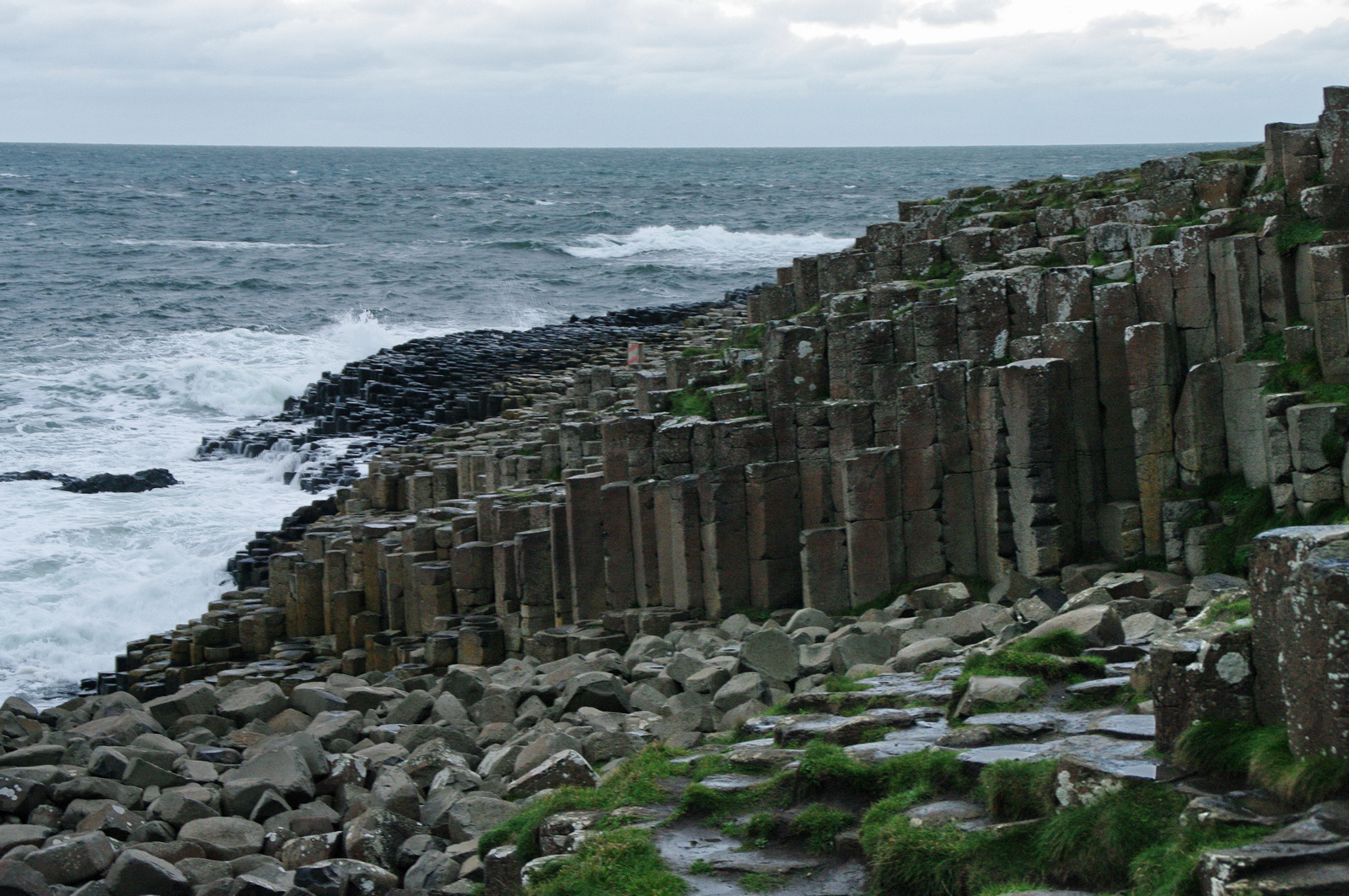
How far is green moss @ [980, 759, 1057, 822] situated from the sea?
15.3 metres

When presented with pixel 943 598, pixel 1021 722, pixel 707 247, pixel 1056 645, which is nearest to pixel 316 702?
pixel 943 598

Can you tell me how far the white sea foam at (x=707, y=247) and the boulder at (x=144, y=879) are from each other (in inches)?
2272

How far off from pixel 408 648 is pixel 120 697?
3.32 meters

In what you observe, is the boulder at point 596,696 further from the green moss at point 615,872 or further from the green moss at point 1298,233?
the green moss at point 1298,233

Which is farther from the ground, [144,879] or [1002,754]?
A: [1002,754]

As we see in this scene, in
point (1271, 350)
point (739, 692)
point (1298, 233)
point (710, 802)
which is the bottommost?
point (739, 692)

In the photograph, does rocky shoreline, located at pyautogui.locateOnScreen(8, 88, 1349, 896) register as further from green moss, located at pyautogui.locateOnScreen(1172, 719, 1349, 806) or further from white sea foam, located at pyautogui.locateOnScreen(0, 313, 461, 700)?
white sea foam, located at pyautogui.locateOnScreen(0, 313, 461, 700)

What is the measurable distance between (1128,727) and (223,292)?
183ft

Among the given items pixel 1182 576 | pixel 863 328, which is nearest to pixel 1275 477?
pixel 1182 576

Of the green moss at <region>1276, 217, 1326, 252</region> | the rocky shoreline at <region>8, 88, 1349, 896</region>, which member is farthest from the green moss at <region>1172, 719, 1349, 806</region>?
the green moss at <region>1276, 217, 1326, 252</region>

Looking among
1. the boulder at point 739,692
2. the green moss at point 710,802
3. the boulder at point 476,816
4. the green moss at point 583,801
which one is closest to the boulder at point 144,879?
the boulder at point 476,816

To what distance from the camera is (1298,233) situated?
37.4ft

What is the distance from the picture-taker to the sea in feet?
76.1

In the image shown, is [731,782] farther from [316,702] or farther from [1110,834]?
[316,702]
